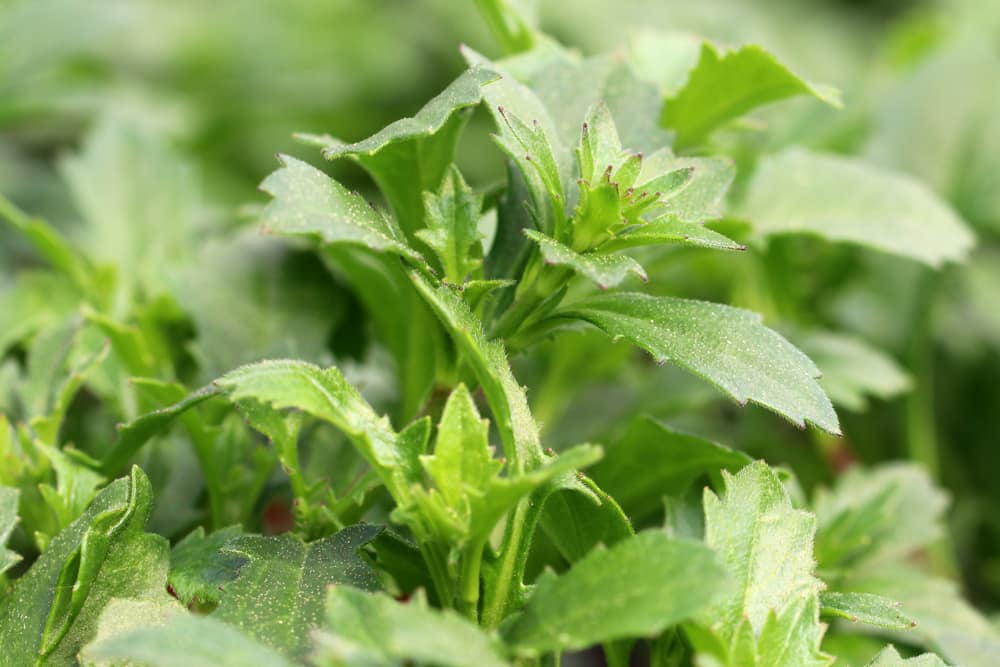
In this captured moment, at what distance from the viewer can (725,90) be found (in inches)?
37.6

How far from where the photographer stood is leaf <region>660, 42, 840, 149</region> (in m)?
0.91

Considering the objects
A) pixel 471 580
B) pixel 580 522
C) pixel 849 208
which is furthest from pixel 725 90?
pixel 471 580

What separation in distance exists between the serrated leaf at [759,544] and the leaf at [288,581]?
0.23 m

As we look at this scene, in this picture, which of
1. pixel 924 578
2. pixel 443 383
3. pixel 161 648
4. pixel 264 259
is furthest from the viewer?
pixel 264 259

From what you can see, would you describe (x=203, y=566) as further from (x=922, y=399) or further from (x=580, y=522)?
(x=922, y=399)

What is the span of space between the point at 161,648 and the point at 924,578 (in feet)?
2.48

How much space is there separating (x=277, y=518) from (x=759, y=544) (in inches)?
20.1

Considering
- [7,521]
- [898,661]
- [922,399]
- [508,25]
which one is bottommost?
[922,399]

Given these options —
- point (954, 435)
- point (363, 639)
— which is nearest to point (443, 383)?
point (363, 639)

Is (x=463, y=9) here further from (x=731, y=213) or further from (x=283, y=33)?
(x=731, y=213)

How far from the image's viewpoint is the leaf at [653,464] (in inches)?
32.4

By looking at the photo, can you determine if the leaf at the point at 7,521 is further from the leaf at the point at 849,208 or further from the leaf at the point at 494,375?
the leaf at the point at 849,208

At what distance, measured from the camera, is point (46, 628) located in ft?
2.24

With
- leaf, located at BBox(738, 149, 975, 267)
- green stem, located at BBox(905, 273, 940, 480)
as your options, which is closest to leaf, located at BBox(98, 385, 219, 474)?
leaf, located at BBox(738, 149, 975, 267)
